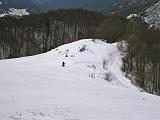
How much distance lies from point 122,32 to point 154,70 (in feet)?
80.8

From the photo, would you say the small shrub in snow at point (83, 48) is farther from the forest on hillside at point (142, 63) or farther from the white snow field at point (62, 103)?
the white snow field at point (62, 103)

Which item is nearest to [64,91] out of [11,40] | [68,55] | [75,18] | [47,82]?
[47,82]

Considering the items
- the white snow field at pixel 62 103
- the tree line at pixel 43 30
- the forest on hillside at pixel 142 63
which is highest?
the tree line at pixel 43 30

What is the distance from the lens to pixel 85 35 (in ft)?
439

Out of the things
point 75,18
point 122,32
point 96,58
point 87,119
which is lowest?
point 87,119

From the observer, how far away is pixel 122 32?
9188 cm

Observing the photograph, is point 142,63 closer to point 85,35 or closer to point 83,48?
point 83,48

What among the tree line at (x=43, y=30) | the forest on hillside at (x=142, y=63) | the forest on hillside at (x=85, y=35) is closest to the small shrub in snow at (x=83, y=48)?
the forest on hillside at (x=142, y=63)

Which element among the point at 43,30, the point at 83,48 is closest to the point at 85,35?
the point at 43,30

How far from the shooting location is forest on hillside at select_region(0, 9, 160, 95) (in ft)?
230

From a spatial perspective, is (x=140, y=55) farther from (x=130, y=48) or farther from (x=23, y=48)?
(x=23, y=48)

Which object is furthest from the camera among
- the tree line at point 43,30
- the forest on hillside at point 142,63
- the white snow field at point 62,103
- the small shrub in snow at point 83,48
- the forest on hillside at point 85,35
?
the tree line at point 43,30

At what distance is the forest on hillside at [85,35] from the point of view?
6996 cm

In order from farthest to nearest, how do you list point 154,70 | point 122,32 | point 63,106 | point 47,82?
1. point 122,32
2. point 154,70
3. point 47,82
4. point 63,106
